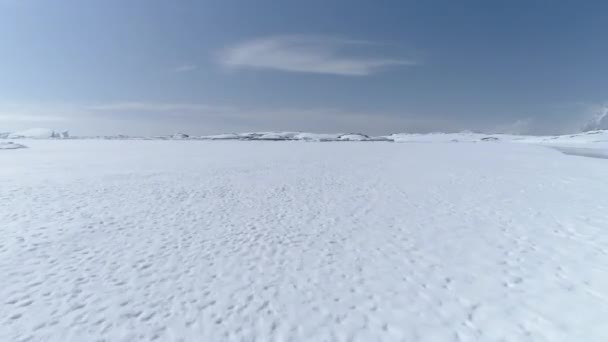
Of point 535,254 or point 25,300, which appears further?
point 535,254

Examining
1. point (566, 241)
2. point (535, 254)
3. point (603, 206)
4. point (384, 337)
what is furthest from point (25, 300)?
point (603, 206)

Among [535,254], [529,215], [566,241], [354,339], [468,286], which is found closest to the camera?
[354,339]

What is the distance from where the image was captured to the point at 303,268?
7.84m

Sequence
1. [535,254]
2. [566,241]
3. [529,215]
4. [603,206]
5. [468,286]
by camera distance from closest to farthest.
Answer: [468,286], [535,254], [566,241], [529,215], [603,206]

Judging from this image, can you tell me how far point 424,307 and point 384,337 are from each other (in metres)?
1.32

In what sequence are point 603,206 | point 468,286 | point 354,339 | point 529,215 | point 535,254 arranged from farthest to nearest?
1. point 603,206
2. point 529,215
3. point 535,254
4. point 468,286
5. point 354,339

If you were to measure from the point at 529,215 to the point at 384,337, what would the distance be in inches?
421

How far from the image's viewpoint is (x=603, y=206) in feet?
45.3

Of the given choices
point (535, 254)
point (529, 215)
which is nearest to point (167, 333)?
point (535, 254)

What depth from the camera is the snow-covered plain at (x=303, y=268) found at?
552cm

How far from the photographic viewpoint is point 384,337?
5.29m

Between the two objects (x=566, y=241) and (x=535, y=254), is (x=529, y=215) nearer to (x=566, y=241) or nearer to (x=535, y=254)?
(x=566, y=241)

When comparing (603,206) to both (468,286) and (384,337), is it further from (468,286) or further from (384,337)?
(384,337)

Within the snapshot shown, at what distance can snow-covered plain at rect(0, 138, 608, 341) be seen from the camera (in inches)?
217
